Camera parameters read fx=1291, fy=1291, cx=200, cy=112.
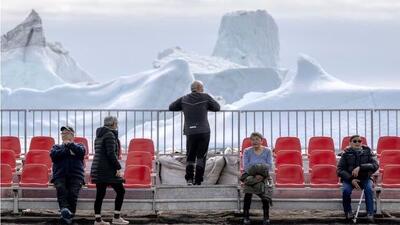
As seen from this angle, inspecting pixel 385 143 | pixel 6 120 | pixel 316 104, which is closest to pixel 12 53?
pixel 6 120

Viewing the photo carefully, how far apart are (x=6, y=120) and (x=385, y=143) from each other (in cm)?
1745

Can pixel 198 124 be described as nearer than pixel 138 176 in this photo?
No

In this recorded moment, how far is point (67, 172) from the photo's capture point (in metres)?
19.2

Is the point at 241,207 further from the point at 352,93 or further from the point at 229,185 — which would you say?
the point at 352,93

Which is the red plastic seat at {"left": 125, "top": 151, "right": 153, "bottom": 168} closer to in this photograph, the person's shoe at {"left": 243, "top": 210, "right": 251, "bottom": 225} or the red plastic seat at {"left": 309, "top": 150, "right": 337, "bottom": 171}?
the person's shoe at {"left": 243, "top": 210, "right": 251, "bottom": 225}

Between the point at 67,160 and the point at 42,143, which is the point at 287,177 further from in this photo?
the point at 42,143

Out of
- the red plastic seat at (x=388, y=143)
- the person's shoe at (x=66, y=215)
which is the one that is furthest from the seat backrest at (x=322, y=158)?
the person's shoe at (x=66, y=215)

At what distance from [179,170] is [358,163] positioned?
3.33m

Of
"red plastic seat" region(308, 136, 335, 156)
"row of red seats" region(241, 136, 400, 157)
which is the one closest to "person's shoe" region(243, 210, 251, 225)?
"row of red seats" region(241, 136, 400, 157)

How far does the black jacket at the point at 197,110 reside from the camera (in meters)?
20.2

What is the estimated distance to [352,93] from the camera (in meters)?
33.8

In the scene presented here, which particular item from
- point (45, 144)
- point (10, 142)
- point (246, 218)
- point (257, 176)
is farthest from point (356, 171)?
point (10, 142)

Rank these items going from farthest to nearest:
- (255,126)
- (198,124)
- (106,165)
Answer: (255,126) < (198,124) < (106,165)

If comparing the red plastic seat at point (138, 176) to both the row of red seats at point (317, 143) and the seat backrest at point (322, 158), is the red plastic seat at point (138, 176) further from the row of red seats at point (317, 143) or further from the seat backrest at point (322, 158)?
the seat backrest at point (322, 158)
